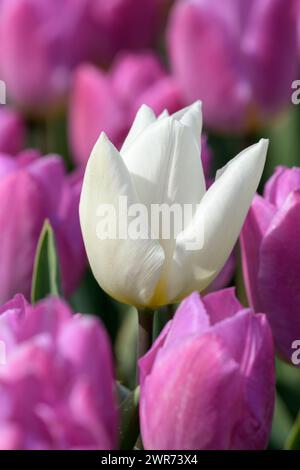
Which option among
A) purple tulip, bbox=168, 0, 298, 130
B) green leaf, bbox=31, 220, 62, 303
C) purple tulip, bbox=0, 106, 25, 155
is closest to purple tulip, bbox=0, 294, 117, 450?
green leaf, bbox=31, 220, 62, 303

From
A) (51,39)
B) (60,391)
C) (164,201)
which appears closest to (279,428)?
(164,201)

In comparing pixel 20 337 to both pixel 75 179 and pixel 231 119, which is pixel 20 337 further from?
pixel 231 119

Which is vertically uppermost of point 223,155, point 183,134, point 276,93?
point 183,134

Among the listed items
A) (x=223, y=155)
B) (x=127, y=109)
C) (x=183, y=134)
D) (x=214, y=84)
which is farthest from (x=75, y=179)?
(x=223, y=155)

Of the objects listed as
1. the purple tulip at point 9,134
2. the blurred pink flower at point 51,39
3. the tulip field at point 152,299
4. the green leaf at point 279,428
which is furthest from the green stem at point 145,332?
the blurred pink flower at point 51,39

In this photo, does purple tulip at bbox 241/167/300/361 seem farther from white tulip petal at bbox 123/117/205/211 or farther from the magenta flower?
the magenta flower

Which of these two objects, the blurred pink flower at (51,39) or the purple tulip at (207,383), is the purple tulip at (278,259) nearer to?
the purple tulip at (207,383)
